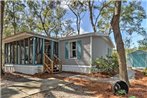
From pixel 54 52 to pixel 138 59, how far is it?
13.2 metres

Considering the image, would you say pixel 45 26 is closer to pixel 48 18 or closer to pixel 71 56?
pixel 48 18

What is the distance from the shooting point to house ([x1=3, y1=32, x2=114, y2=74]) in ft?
47.3

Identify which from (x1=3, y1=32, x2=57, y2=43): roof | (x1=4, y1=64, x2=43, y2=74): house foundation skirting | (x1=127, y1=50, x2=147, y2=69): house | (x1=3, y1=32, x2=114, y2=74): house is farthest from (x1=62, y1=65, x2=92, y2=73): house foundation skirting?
(x1=127, y1=50, x2=147, y2=69): house

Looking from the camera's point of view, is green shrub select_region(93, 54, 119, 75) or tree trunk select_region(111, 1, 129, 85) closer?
tree trunk select_region(111, 1, 129, 85)

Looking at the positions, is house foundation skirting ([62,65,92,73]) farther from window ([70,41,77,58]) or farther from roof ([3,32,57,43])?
roof ([3,32,57,43])

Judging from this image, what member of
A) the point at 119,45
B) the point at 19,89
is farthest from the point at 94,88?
the point at 19,89

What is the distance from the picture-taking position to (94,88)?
27.7 ft

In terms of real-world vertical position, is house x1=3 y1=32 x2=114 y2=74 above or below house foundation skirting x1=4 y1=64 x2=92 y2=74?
above

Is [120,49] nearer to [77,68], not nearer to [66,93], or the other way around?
[66,93]

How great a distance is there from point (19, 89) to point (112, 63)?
752 centimetres

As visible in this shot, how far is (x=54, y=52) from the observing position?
16297mm

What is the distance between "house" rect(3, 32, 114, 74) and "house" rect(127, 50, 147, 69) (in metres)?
9.63

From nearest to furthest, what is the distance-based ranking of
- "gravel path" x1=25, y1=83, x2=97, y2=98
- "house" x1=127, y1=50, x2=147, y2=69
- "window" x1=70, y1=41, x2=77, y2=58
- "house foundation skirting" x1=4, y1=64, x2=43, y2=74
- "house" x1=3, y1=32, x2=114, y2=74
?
"gravel path" x1=25, y1=83, x2=97, y2=98 → "house foundation skirting" x1=4, y1=64, x2=43, y2=74 → "house" x1=3, y1=32, x2=114, y2=74 → "window" x1=70, y1=41, x2=77, y2=58 → "house" x1=127, y1=50, x2=147, y2=69

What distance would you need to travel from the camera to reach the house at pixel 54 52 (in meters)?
14.4
